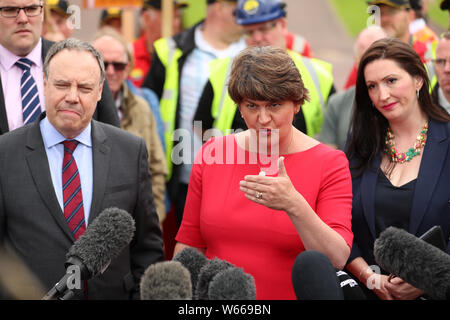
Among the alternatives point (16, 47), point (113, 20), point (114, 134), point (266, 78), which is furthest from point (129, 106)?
point (113, 20)

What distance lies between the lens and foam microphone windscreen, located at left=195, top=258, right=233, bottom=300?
226 cm

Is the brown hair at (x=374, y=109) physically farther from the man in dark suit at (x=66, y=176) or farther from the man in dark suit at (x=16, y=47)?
the man in dark suit at (x=16, y=47)

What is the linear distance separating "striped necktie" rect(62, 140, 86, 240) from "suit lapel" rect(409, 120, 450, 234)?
1.57 metres

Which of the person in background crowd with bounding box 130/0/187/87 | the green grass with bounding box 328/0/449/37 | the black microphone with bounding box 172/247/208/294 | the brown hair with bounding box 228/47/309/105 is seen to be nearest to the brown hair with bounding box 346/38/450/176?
the brown hair with bounding box 228/47/309/105

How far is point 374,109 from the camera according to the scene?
393cm

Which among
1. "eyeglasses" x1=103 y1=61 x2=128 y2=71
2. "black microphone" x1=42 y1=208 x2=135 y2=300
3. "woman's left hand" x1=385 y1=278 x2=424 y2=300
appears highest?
"black microphone" x1=42 y1=208 x2=135 y2=300

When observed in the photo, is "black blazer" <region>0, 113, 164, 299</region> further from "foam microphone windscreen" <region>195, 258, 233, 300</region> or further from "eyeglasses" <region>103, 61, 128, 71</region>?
"eyeglasses" <region>103, 61, 128, 71</region>

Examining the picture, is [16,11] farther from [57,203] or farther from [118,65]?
[118,65]

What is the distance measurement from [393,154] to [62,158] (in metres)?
1.68

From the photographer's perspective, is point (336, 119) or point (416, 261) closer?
point (416, 261)

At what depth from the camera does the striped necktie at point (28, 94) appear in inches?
153

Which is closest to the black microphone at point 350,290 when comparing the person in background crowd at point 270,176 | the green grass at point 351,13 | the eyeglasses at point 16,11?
the person in background crowd at point 270,176
